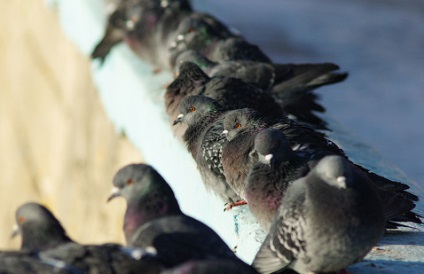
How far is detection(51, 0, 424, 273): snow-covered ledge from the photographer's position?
4.43m

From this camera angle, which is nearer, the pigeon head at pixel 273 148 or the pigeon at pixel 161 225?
the pigeon at pixel 161 225

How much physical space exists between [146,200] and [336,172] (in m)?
0.78

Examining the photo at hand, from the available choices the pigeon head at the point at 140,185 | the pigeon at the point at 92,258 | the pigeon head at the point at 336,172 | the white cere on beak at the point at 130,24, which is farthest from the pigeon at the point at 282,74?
the pigeon at the point at 92,258

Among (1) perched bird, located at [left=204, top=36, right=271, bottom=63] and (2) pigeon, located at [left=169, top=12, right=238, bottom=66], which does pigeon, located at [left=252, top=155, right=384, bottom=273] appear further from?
(2) pigeon, located at [left=169, top=12, right=238, bottom=66]

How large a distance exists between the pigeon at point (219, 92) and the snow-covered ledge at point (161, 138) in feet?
0.58

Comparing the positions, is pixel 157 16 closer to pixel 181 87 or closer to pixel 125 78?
pixel 125 78

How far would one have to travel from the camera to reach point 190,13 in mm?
8562

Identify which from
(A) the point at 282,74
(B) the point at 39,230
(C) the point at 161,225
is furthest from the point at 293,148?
(A) the point at 282,74

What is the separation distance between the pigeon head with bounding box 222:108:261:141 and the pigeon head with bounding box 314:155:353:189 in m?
1.15

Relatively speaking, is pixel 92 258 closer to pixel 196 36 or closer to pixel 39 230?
pixel 39 230

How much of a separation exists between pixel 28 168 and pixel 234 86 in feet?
17.4

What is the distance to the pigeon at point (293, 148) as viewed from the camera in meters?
4.31

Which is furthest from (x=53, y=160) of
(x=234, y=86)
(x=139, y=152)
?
(x=234, y=86)

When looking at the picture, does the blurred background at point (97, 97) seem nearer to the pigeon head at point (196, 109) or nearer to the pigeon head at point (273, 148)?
the pigeon head at point (196, 109)
